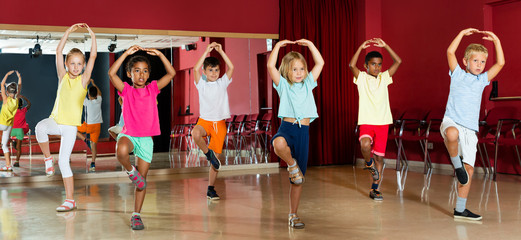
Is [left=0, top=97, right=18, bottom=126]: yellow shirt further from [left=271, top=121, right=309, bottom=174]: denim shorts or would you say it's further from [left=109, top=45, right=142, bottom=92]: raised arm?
[left=271, top=121, right=309, bottom=174]: denim shorts

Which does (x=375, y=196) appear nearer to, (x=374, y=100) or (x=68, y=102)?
(x=374, y=100)

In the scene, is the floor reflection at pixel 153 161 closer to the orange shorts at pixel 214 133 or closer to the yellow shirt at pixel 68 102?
the orange shorts at pixel 214 133

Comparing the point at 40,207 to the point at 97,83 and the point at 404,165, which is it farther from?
the point at 404,165

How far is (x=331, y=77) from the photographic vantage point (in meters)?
8.79

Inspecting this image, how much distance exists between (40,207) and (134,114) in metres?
1.63

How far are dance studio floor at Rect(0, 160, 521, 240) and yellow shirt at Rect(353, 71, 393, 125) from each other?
0.77 metres

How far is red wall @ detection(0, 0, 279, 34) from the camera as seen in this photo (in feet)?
23.6

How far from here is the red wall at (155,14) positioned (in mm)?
7203

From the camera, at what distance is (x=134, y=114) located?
13.1 feet

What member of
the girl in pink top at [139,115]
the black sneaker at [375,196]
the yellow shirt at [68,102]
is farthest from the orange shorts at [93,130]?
the black sneaker at [375,196]

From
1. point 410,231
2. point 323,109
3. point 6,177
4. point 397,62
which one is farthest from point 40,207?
point 323,109

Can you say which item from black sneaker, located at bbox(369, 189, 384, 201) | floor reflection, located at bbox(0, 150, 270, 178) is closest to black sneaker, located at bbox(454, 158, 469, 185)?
black sneaker, located at bbox(369, 189, 384, 201)

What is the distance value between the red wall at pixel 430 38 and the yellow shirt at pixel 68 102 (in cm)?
515

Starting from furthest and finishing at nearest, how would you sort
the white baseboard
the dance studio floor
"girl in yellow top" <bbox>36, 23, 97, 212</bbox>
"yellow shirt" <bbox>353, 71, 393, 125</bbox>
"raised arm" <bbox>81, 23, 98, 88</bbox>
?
the white baseboard < "yellow shirt" <bbox>353, 71, 393, 125</bbox> < "girl in yellow top" <bbox>36, 23, 97, 212</bbox> < "raised arm" <bbox>81, 23, 98, 88</bbox> < the dance studio floor
